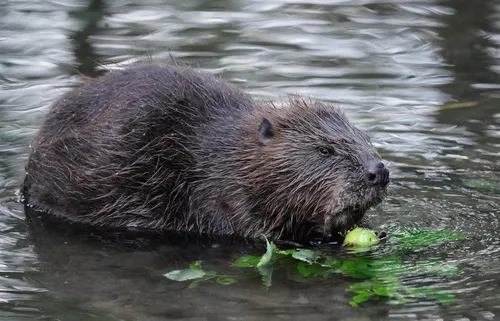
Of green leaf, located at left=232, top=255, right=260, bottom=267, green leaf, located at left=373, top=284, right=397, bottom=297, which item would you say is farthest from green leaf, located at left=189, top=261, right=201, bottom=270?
green leaf, located at left=373, top=284, right=397, bottom=297

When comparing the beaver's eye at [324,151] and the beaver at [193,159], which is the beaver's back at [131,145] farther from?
the beaver's eye at [324,151]

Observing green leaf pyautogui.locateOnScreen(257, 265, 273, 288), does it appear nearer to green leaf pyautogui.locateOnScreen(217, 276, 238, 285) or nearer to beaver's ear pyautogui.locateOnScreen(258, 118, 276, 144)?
green leaf pyautogui.locateOnScreen(217, 276, 238, 285)

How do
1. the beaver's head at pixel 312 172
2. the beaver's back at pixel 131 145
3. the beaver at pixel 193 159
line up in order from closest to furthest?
the beaver's head at pixel 312 172 < the beaver at pixel 193 159 < the beaver's back at pixel 131 145

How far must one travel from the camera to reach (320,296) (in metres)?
4.79

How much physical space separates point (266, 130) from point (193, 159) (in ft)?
1.40

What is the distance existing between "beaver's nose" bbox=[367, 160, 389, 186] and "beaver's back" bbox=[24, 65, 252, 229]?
36.9 inches

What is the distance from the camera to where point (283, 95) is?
7844mm

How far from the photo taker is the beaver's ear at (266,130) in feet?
18.7

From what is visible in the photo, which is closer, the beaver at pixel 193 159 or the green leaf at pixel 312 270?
the green leaf at pixel 312 270

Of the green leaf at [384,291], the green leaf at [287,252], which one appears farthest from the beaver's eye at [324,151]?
the green leaf at [384,291]

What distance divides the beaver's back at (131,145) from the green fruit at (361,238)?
0.91m

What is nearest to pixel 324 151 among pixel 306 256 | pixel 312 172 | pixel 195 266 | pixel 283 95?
pixel 312 172

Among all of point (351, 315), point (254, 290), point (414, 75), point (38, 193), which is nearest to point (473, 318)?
point (351, 315)

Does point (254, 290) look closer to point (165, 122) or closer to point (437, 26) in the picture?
point (165, 122)
